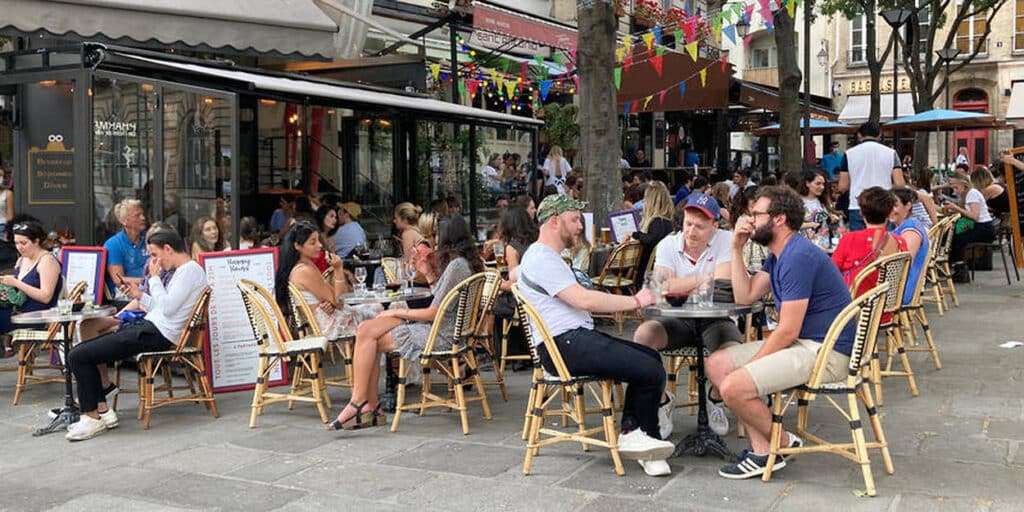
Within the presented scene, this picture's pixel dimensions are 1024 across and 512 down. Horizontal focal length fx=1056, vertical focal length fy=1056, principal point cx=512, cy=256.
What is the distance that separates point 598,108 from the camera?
38.8ft

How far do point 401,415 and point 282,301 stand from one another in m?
1.20

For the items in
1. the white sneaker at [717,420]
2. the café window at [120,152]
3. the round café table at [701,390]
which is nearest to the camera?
the round café table at [701,390]

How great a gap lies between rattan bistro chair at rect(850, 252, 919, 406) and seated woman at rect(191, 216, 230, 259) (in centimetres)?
510

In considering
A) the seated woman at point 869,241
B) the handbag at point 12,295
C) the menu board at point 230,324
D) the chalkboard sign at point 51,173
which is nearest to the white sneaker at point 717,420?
the seated woman at point 869,241

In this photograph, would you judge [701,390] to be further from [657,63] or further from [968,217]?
[657,63]

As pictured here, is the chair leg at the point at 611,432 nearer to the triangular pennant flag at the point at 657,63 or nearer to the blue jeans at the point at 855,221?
the blue jeans at the point at 855,221

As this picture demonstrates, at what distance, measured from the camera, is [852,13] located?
89.2ft

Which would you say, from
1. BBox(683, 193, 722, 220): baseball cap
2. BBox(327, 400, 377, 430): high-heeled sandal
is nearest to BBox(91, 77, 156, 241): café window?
BBox(327, 400, 377, 430): high-heeled sandal

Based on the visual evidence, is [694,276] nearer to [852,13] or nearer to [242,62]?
[242,62]

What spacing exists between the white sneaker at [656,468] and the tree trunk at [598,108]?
6943mm

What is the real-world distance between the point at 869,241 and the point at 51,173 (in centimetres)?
744

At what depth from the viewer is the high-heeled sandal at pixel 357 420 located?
6.41m

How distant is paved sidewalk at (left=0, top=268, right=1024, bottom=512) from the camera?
488cm

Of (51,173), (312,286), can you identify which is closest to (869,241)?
(312,286)
